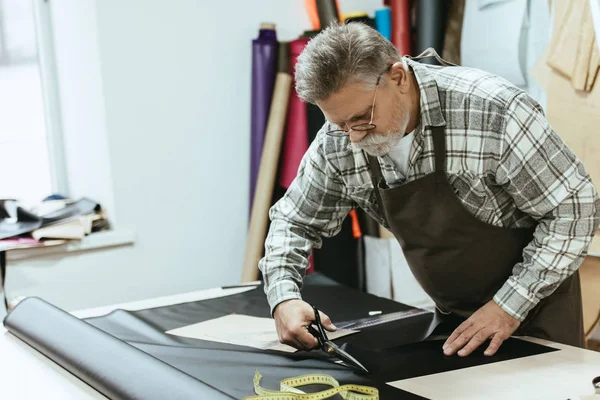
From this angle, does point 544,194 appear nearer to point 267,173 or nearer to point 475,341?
point 475,341

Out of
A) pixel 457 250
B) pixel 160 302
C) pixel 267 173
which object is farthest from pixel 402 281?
pixel 457 250

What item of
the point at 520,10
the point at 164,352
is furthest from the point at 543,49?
the point at 164,352

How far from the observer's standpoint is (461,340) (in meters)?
1.38

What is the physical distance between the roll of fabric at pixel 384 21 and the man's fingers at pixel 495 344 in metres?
2.09

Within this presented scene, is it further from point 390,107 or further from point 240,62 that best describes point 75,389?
point 240,62

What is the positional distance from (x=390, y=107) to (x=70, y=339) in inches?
31.6

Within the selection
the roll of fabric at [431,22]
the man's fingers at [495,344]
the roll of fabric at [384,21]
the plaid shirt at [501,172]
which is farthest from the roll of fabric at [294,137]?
the man's fingers at [495,344]

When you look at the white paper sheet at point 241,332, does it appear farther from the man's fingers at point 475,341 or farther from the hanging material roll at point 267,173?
the hanging material roll at point 267,173

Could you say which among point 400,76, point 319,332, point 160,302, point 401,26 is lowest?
point 160,302

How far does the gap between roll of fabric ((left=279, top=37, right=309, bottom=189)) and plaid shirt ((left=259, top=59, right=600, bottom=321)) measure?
147 cm

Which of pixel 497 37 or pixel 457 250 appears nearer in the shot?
pixel 457 250

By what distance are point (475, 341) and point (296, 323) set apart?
0.36 metres

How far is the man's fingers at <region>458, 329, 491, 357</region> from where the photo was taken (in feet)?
4.46

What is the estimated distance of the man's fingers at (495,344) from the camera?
1354 millimetres
